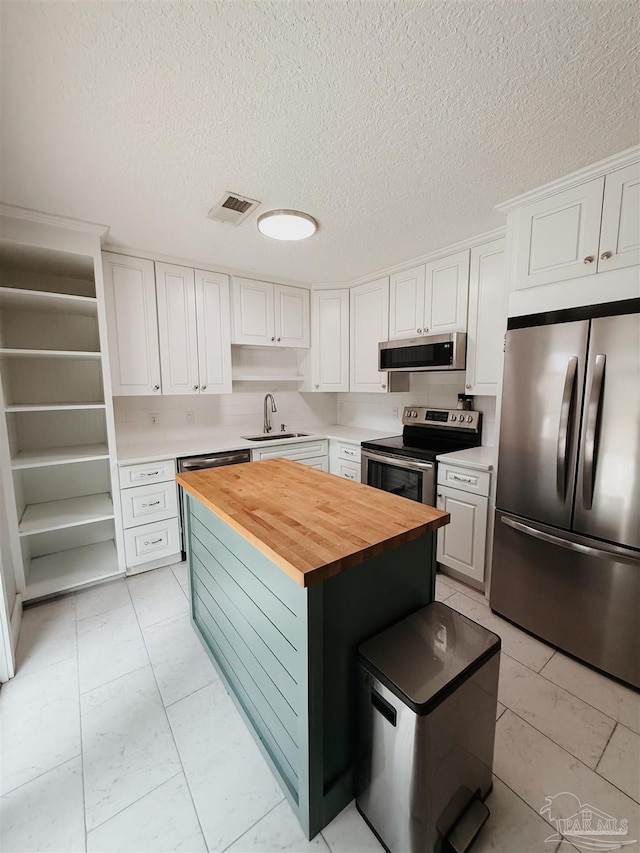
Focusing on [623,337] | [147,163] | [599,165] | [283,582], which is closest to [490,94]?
[599,165]

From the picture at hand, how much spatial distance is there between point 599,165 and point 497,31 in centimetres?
100

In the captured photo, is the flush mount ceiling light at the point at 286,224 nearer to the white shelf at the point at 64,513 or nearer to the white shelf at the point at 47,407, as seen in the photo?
the white shelf at the point at 47,407

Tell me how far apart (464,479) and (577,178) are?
69.3 inches

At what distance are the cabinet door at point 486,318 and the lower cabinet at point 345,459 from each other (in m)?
1.22

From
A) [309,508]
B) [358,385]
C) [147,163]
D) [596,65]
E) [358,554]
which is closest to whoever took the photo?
[358,554]

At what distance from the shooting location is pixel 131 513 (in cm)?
262

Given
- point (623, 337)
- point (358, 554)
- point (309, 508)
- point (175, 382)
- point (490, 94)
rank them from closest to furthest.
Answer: point (358, 554)
point (490, 94)
point (309, 508)
point (623, 337)
point (175, 382)

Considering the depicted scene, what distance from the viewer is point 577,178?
1736 millimetres

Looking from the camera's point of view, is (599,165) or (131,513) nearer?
(599,165)

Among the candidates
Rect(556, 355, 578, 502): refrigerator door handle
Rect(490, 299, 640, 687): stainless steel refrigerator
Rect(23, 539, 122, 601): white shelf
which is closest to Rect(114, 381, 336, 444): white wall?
Rect(23, 539, 122, 601): white shelf

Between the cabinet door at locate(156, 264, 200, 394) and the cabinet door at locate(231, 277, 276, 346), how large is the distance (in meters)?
0.40

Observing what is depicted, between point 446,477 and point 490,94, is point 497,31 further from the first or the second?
point 446,477

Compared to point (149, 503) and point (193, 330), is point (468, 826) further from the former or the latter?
point (193, 330)

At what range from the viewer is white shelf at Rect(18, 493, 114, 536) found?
7.66 ft
